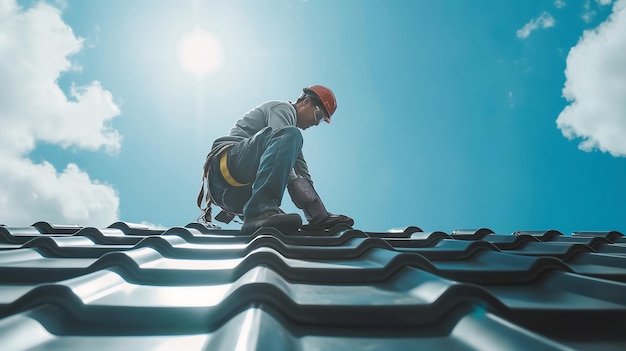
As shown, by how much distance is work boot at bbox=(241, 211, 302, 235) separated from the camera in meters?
2.25

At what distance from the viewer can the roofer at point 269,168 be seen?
2.42 metres

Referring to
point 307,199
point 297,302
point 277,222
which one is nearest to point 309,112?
point 307,199

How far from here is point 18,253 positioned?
1525mm

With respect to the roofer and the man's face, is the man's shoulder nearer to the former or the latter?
the roofer

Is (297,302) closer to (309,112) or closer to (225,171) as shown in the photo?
(225,171)

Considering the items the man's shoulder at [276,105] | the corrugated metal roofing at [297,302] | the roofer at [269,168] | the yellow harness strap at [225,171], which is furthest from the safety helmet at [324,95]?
the corrugated metal roofing at [297,302]

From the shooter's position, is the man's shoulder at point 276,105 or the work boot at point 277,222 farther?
the man's shoulder at point 276,105

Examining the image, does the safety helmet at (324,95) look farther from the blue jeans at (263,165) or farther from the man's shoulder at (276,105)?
→ the blue jeans at (263,165)

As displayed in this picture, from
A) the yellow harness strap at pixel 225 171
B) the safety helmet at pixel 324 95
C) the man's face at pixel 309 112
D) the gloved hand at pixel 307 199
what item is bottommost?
the gloved hand at pixel 307 199

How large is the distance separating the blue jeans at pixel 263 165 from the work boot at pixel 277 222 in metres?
0.06

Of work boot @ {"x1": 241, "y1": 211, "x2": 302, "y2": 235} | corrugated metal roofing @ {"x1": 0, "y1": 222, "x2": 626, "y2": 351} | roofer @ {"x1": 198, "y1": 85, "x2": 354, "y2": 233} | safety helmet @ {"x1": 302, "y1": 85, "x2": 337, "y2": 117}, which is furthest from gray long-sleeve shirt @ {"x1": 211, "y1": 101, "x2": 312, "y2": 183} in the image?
corrugated metal roofing @ {"x1": 0, "y1": 222, "x2": 626, "y2": 351}

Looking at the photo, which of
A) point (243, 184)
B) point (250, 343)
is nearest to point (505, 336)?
point (250, 343)

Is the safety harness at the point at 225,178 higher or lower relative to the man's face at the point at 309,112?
lower

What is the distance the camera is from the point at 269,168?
2471 mm
